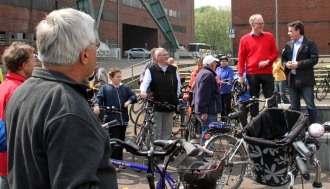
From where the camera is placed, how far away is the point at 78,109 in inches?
65.4

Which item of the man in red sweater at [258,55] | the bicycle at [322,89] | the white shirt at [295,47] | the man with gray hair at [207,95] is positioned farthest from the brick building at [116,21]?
the white shirt at [295,47]

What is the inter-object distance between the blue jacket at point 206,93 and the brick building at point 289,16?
1160 inches

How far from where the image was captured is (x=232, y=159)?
17.1 ft

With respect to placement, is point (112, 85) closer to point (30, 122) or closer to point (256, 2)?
point (30, 122)

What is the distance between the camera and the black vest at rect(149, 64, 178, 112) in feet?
23.0

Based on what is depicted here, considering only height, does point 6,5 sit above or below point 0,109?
above

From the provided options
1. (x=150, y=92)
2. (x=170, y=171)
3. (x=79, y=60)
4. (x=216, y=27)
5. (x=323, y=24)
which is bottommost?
(x=170, y=171)

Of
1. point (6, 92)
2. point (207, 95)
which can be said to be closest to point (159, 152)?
point (6, 92)

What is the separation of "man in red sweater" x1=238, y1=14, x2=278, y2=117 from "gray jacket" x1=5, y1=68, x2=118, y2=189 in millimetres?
5576

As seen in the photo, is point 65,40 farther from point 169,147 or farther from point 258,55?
point 258,55

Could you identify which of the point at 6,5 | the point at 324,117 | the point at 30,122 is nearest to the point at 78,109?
the point at 30,122

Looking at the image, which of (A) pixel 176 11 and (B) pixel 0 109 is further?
(A) pixel 176 11

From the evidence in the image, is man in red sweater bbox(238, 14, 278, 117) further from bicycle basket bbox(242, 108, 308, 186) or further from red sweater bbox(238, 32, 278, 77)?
bicycle basket bbox(242, 108, 308, 186)

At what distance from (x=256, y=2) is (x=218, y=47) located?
5311cm
